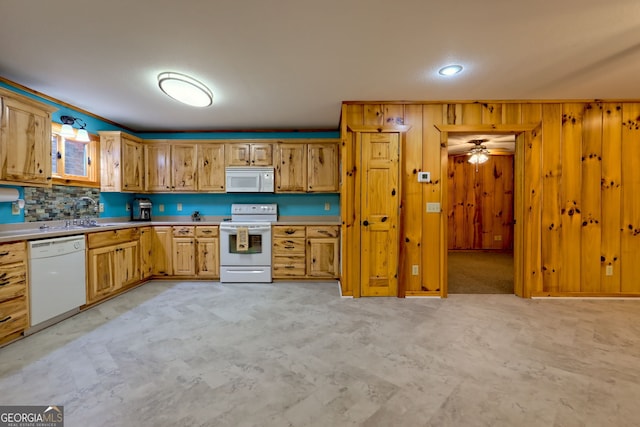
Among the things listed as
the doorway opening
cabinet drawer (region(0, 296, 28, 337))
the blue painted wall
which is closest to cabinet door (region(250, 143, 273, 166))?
the blue painted wall

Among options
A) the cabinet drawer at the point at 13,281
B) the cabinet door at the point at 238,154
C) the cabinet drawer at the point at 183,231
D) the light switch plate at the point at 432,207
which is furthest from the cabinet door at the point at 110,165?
the light switch plate at the point at 432,207

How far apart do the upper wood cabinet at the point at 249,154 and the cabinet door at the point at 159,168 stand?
3.20 ft

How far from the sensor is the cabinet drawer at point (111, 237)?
2.85 metres

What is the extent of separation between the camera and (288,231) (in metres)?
3.84

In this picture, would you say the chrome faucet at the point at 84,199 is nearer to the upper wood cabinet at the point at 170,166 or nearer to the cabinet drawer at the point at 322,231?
the upper wood cabinet at the point at 170,166

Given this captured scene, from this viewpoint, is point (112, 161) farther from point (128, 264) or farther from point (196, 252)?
point (196, 252)

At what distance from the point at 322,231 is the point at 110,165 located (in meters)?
3.20

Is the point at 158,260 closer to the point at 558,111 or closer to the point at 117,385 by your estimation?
the point at 117,385

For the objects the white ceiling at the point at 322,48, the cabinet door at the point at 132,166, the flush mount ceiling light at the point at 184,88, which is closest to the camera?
the white ceiling at the point at 322,48

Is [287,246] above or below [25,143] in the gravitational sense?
below

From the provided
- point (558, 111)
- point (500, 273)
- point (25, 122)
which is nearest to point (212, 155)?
point (25, 122)

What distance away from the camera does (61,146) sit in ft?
10.3

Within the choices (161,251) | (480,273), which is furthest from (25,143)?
(480,273)

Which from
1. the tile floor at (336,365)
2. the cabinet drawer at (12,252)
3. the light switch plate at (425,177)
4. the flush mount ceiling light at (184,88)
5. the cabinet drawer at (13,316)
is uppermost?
the flush mount ceiling light at (184,88)
